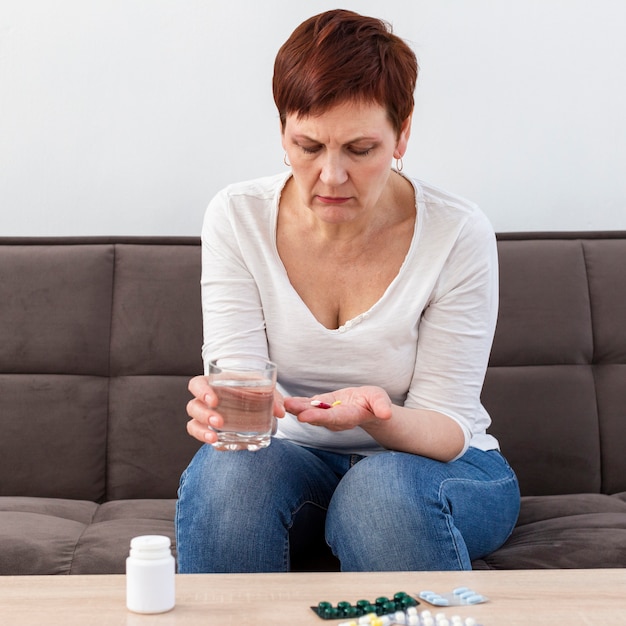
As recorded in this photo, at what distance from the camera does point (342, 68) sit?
57.3 inches

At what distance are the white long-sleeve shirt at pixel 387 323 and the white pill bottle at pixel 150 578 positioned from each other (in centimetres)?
61

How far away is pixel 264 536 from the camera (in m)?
1.42

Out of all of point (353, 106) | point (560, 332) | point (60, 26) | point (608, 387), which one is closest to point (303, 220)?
point (353, 106)

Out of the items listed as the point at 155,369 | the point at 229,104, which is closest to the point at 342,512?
the point at 155,369

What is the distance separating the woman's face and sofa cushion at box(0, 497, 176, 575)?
0.69 meters

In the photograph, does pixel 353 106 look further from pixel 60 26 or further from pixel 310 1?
pixel 60 26

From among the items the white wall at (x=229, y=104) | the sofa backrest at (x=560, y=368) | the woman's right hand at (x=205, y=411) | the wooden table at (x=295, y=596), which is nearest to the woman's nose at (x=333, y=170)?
the woman's right hand at (x=205, y=411)

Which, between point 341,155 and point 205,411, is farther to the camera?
point 341,155

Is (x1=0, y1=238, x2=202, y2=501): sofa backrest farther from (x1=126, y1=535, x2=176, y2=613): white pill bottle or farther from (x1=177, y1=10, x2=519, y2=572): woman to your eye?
(x1=126, y1=535, x2=176, y2=613): white pill bottle

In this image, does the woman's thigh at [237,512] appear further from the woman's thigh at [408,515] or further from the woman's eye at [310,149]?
the woman's eye at [310,149]

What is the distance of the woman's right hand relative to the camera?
125cm

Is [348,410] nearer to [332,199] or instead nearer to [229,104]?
[332,199]

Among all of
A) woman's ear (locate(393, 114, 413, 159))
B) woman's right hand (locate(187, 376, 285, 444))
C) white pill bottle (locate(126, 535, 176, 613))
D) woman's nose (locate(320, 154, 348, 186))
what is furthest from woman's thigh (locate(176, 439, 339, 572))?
woman's ear (locate(393, 114, 413, 159))

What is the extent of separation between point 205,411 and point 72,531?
0.59 m
